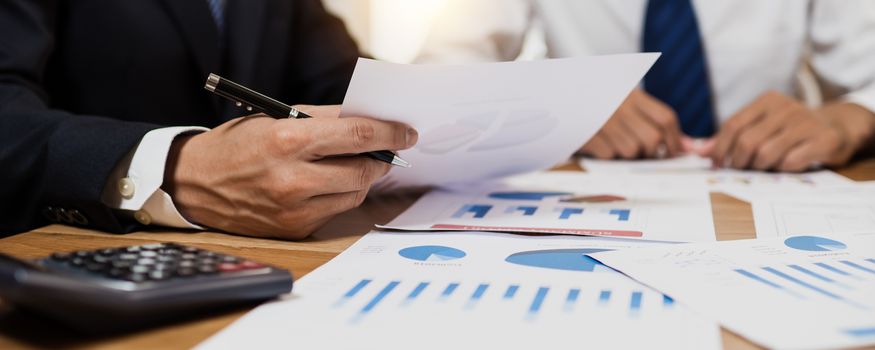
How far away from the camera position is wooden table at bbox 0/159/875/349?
1.28 feet

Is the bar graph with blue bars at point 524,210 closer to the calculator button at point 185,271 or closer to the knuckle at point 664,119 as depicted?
the calculator button at point 185,271

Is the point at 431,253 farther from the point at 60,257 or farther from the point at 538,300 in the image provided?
the point at 60,257

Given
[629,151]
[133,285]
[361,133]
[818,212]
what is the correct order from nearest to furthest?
[133,285]
[361,133]
[818,212]
[629,151]

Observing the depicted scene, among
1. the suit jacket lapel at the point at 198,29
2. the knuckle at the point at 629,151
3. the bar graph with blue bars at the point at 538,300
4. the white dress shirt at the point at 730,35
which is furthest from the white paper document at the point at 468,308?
the white dress shirt at the point at 730,35

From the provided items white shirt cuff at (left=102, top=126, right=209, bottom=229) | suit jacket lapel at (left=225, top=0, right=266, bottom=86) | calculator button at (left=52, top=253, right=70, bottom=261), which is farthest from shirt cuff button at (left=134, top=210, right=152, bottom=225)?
suit jacket lapel at (left=225, top=0, right=266, bottom=86)

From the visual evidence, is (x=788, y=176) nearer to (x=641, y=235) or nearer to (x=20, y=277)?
(x=641, y=235)

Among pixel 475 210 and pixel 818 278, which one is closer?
pixel 818 278

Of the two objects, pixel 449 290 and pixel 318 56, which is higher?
pixel 318 56

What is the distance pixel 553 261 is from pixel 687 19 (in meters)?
1.07

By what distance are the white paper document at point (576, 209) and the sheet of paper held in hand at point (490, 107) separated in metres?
0.04

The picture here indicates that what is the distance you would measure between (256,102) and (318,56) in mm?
660

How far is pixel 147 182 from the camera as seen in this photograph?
0.66m

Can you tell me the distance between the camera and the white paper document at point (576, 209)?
2.19 ft

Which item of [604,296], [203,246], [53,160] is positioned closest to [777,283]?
[604,296]
